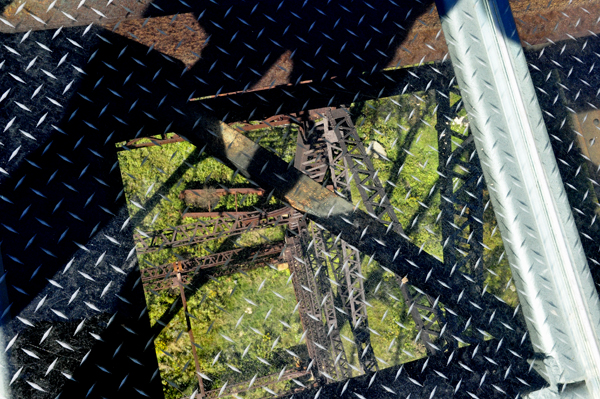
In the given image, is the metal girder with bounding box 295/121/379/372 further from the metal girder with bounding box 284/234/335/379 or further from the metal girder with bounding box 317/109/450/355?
the metal girder with bounding box 284/234/335/379

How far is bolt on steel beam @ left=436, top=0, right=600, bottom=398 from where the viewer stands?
2480 millimetres

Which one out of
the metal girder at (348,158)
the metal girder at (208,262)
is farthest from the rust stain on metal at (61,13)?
the metal girder at (208,262)

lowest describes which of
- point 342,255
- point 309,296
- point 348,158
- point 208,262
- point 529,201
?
point 208,262

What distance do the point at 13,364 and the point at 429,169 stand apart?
3.28 meters

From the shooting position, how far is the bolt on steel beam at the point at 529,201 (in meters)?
2.48

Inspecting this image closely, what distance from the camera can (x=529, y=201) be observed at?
252cm

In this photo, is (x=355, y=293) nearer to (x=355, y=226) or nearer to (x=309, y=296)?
(x=309, y=296)

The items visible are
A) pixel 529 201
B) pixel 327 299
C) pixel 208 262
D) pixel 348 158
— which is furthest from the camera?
pixel 208 262

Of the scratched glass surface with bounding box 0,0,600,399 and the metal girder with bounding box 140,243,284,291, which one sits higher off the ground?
the scratched glass surface with bounding box 0,0,600,399

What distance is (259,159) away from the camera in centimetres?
228

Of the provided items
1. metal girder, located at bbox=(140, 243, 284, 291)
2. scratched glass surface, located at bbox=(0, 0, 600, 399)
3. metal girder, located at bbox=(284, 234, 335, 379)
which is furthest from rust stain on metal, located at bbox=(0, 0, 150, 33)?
metal girder, located at bbox=(140, 243, 284, 291)

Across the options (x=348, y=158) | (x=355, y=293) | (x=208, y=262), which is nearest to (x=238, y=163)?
(x=348, y=158)

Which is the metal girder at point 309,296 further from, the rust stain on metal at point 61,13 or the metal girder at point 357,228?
the rust stain on metal at point 61,13

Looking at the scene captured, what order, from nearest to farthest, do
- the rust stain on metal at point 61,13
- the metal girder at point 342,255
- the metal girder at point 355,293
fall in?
the rust stain on metal at point 61,13 → the metal girder at point 355,293 → the metal girder at point 342,255
